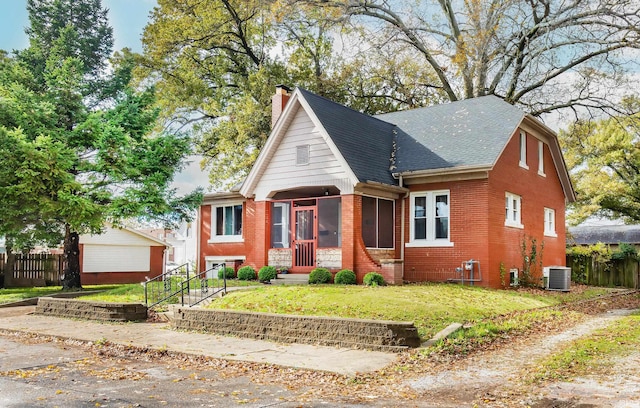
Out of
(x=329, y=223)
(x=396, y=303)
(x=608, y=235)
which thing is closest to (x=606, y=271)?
(x=329, y=223)

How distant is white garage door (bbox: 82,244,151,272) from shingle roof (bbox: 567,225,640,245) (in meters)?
30.1

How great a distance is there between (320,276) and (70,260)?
35.5ft

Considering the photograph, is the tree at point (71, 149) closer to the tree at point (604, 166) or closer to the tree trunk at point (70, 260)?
the tree trunk at point (70, 260)

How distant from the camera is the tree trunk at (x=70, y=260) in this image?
23234 millimetres

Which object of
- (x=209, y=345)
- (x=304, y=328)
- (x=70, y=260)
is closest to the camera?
(x=209, y=345)

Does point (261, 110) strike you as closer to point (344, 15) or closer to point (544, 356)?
point (344, 15)

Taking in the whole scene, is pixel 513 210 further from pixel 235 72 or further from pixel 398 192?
pixel 235 72

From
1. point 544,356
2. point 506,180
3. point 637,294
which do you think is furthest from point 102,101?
point 637,294

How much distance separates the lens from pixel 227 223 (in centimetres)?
2598

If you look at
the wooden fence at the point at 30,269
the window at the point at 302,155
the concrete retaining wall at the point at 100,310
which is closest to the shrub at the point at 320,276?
the window at the point at 302,155

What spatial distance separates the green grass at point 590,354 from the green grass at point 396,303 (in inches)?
94.1

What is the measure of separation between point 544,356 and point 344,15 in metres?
23.4

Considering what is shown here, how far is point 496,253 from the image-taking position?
19.7 metres

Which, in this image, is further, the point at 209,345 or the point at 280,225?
the point at 280,225
